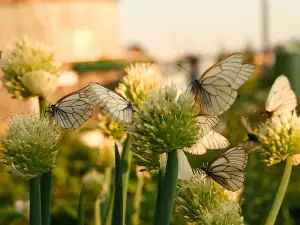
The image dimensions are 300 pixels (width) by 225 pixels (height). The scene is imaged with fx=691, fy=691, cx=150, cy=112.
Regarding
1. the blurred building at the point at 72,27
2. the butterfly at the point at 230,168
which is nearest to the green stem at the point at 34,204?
the butterfly at the point at 230,168

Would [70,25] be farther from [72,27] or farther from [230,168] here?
[230,168]

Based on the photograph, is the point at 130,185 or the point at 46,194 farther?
the point at 130,185

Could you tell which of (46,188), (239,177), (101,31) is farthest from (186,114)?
(101,31)

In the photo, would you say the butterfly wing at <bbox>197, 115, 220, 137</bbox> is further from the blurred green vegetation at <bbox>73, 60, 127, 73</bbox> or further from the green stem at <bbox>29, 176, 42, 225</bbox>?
the blurred green vegetation at <bbox>73, 60, 127, 73</bbox>

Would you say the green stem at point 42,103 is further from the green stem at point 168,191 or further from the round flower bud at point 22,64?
the green stem at point 168,191

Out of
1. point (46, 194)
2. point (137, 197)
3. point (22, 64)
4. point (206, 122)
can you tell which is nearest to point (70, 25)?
point (137, 197)

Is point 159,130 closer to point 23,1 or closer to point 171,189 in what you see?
point 171,189
